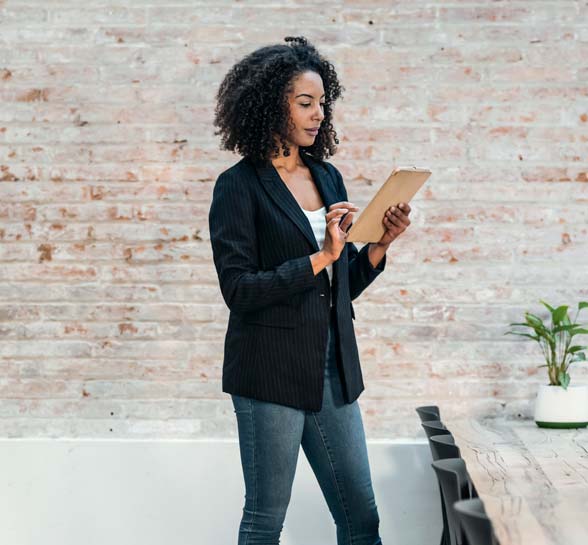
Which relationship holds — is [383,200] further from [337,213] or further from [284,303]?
[284,303]

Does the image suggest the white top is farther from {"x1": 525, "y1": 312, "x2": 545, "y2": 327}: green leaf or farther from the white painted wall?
the white painted wall

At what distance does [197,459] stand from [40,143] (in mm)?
1411

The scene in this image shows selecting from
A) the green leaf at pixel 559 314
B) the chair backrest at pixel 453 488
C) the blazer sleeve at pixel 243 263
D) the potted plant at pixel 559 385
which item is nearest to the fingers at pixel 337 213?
the blazer sleeve at pixel 243 263

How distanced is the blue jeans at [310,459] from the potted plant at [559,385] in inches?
45.5

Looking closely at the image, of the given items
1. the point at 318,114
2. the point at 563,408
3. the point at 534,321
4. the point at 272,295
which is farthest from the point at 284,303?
the point at 534,321

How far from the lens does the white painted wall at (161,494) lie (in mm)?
3600

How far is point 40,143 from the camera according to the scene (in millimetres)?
3760

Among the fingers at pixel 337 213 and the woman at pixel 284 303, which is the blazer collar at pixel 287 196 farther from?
the fingers at pixel 337 213

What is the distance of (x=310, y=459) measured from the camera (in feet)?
7.59

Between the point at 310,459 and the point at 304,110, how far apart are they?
2.87ft

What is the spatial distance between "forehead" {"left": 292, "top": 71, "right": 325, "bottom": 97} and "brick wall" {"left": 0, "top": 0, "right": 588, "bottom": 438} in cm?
133

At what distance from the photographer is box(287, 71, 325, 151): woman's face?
2355 mm

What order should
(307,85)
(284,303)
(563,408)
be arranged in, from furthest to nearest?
(563,408)
(307,85)
(284,303)

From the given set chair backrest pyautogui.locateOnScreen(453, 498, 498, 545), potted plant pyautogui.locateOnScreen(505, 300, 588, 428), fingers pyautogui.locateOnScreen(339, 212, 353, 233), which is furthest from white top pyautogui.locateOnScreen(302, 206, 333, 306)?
potted plant pyautogui.locateOnScreen(505, 300, 588, 428)
